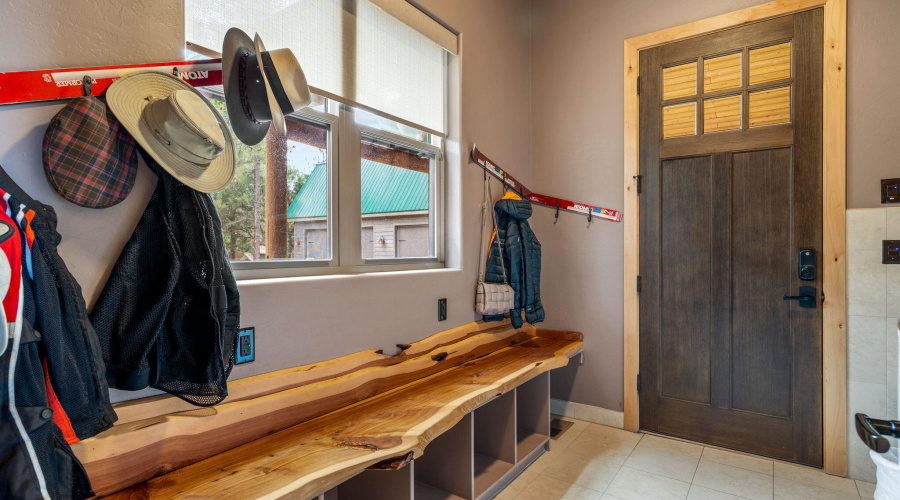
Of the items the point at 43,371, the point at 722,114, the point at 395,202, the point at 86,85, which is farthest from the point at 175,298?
the point at 722,114

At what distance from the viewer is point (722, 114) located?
2.66 metres

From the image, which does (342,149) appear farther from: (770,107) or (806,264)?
(806,264)

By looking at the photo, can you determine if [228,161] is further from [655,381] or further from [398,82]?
[655,381]

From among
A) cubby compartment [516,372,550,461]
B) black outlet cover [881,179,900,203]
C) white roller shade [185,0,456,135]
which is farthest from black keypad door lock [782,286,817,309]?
white roller shade [185,0,456,135]

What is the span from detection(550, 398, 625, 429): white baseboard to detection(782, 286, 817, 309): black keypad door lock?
48.7 inches

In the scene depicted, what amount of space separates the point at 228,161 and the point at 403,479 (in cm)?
126

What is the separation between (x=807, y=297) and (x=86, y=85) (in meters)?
3.23

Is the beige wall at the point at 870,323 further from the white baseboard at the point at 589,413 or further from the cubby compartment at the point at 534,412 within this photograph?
the cubby compartment at the point at 534,412

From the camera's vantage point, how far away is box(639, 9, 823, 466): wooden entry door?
8.04 ft

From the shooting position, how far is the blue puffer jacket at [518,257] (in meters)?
2.84

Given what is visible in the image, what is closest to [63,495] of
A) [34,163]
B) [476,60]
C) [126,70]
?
[34,163]

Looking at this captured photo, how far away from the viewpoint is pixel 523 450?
8.23 ft

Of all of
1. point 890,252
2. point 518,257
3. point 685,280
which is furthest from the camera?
point 518,257

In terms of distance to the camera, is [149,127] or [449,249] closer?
[149,127]
